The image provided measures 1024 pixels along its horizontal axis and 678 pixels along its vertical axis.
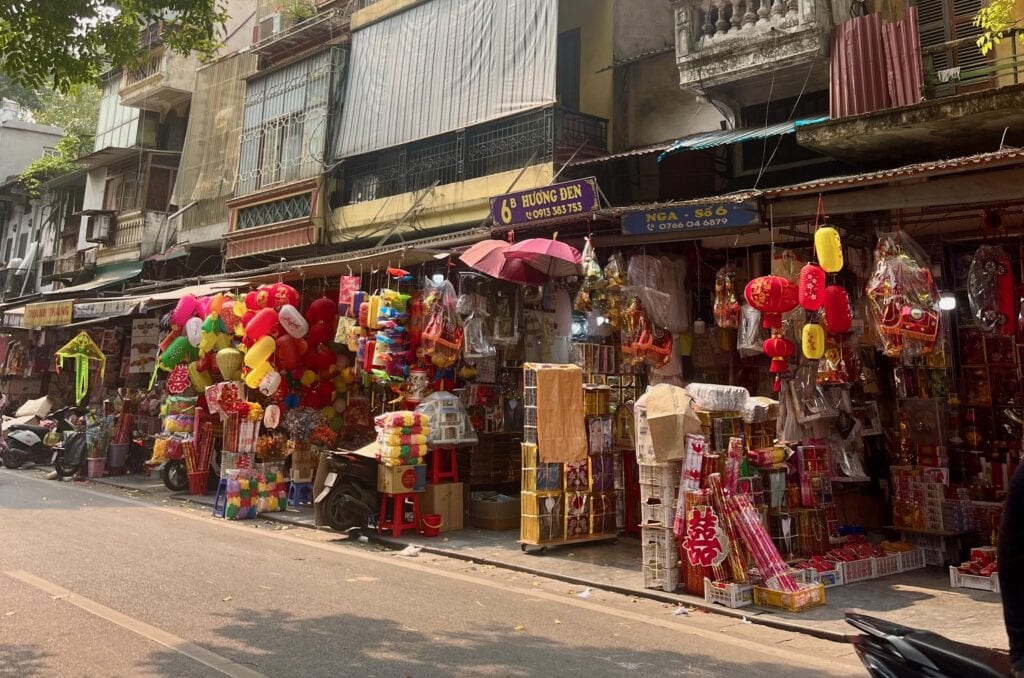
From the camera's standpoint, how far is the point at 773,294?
7750 mm

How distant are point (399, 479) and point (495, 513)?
5.35ft

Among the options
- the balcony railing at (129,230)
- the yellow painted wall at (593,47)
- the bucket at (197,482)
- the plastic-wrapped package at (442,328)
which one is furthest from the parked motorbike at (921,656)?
the balcony railing at (129,230)

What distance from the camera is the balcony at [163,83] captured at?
75.7 ft

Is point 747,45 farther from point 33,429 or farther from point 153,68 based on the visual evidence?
point 153,68

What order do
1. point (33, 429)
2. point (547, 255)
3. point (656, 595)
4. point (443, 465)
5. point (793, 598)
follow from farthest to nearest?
point (33, 429), point (443, 465), point (547, 255), point (656, 595), point (793, 598)

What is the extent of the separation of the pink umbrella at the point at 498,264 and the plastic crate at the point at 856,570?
199 inches

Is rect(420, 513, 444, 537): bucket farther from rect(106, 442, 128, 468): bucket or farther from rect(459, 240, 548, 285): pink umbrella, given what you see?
rect(106, 442, 128, 468): bucket

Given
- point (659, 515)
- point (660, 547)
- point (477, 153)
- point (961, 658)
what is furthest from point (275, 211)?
point (961, 658)

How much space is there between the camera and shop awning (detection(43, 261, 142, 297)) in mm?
22406

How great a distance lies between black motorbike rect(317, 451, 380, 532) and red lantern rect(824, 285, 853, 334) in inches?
241

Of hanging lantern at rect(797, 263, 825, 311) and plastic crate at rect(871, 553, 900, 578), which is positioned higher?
hanging lantern at rect(797, 263, 825, 311)

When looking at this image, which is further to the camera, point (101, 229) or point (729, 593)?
point (101, 229)

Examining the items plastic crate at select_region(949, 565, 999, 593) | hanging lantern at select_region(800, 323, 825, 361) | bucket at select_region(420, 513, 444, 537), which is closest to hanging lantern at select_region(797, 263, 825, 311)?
hanging lantern at select_region(800, 323, 825, 361)

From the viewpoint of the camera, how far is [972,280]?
7883 mm
